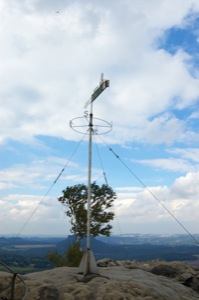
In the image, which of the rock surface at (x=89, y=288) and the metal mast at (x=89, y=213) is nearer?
the rock surface at (x=89, y=288)

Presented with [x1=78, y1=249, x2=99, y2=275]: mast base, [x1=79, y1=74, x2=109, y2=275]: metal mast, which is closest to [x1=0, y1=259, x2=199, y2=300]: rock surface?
[x1=78, y1=249, x2=99, y2=275]: mast base

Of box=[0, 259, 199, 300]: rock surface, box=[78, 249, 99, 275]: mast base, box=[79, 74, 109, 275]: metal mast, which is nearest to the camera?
box=[0, 259, 199, 300]: rock surface

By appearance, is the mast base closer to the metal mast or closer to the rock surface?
the metal mast

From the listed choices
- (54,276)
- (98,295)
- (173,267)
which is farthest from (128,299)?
(173,267)

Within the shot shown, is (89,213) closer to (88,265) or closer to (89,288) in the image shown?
(88,265)

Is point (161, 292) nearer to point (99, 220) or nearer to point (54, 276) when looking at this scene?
point (54, 276)

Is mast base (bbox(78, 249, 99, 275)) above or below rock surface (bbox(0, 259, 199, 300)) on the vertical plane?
above

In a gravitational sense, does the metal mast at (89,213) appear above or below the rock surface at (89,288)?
above

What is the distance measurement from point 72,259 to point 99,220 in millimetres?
5873

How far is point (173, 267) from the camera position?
25.6m

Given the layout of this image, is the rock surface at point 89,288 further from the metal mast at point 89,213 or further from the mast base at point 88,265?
the metal mast at point 89,213

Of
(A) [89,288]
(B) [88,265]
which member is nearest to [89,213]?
(B) [88,265]

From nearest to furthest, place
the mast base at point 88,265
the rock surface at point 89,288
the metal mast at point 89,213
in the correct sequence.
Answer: the rock surface at point 89,288 < the mast base at point 88,265 < the metal mast at point 89,213

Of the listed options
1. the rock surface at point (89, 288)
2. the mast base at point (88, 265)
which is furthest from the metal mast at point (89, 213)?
the rock surface at point (89, 288)
